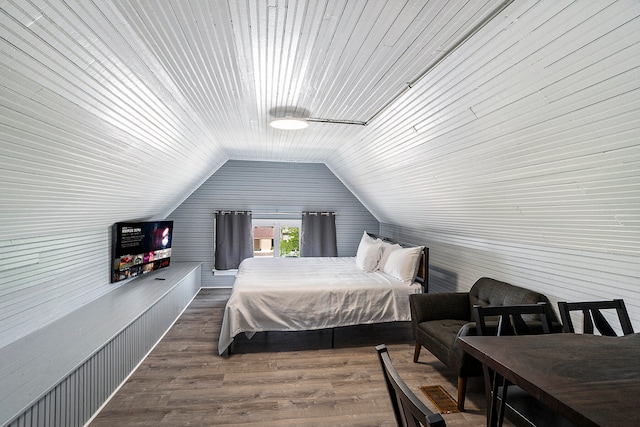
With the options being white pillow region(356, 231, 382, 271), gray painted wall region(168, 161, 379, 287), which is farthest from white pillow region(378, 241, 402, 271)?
gray painted wall region(168, 161, 379, 287)

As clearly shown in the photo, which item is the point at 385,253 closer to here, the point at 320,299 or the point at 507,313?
the point at 320,299

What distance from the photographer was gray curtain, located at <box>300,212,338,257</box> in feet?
20.1

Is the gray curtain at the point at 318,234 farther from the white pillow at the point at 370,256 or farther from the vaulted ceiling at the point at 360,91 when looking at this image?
the vaulted ceiling at the point at 360,91

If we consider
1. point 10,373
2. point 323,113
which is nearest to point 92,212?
point 10,373

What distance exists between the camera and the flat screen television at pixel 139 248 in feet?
12.8

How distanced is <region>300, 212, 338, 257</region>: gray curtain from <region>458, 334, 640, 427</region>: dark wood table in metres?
4.49

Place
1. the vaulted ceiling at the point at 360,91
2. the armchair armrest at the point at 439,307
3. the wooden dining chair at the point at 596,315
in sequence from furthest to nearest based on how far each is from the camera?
the armchair armrest at the point at 439,307 < the wooden dining chair at the point at 596,315 < the vaulted ceiling at the point at 360,91

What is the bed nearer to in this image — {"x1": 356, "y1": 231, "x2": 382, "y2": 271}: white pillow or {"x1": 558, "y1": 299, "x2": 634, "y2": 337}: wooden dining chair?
{"x1": 356, "y1": 231, "x2": 382, "y2": 271}: white pillow

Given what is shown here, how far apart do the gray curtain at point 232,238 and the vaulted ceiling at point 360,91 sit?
105 inches

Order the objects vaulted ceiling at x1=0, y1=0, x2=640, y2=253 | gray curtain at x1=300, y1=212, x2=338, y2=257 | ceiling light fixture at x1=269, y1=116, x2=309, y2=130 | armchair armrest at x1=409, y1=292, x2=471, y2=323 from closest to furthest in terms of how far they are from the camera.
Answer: vaulted ceiling at x1=0, y1=0, x2=640, y2=253 < ceiling light fixture at x1=269, y1=116, x2=309, y2=130 < armchair armrest at x1=409, y1=292, x2=471, y2=323 < gray curtain at x1=300, y1=212, x2=338, y2=257

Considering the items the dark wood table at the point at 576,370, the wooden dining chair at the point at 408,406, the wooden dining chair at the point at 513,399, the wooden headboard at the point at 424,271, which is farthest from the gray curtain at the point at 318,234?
the wooden dining chair at the point at 408,406

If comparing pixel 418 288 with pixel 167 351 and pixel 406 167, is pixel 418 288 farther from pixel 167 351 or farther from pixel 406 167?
pixel 167 351

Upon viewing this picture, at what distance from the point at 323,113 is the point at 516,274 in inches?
90.2

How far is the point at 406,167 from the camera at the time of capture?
344 centimetres
